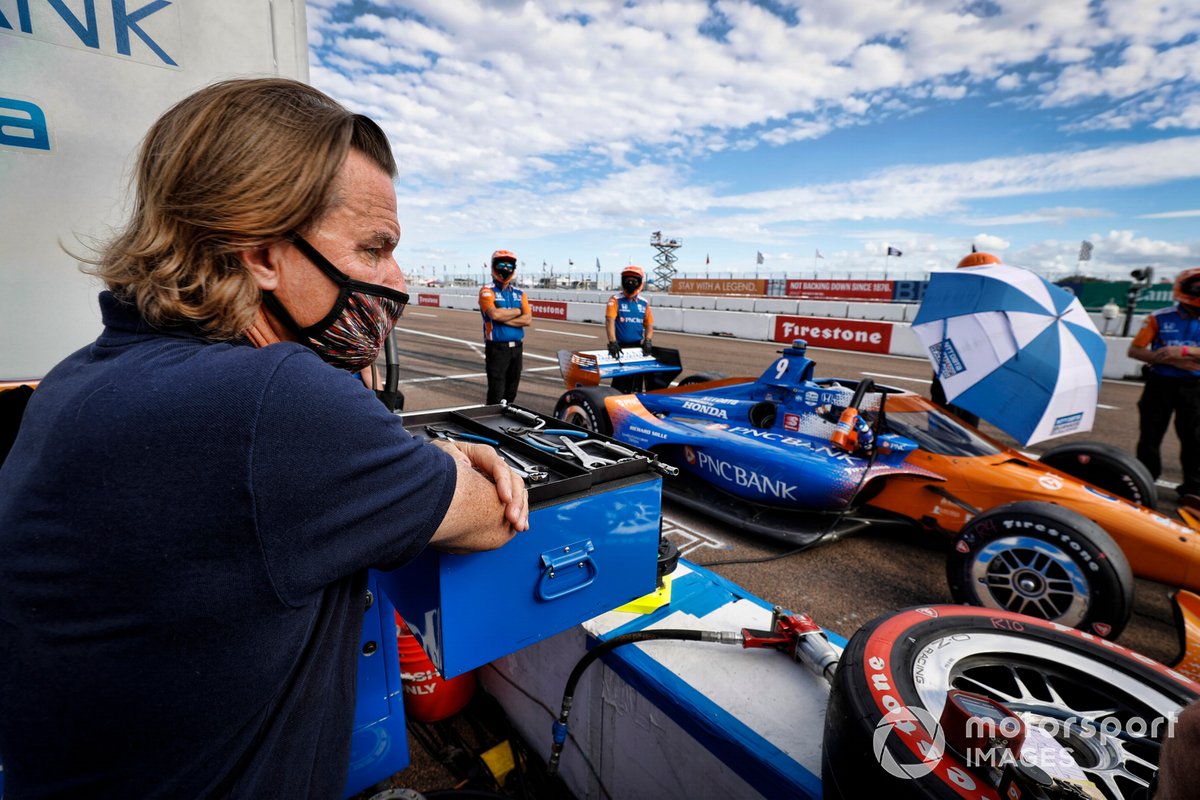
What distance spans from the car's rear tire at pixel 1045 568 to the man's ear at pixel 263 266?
3.28 metres

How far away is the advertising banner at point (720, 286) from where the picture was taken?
1511 inches

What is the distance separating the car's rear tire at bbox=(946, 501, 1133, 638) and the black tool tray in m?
2.26

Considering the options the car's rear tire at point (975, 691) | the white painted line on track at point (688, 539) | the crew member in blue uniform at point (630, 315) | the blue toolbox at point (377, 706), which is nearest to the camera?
the car's rear tire at point (975, 691)

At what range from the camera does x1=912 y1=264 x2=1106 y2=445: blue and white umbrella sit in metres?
3.11

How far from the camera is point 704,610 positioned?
1.94 meters

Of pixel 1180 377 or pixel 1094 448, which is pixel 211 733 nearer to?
pixel 1094 448

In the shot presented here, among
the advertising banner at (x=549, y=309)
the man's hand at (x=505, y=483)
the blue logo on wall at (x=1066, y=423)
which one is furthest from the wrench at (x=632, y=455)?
the advertising banner at (x=549, y=309)

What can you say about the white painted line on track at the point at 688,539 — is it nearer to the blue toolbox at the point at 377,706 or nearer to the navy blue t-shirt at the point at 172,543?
the blue toolbox at the point at 377,706

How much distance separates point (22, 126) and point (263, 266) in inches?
89.7

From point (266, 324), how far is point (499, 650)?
0.92 metres

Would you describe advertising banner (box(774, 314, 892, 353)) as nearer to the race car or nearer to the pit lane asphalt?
the pit lane asphalt

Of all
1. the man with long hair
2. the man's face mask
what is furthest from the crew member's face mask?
the man's face mask

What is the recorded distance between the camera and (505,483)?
109 cm

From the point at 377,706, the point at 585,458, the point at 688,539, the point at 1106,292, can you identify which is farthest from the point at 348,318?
the point at 1106,292
